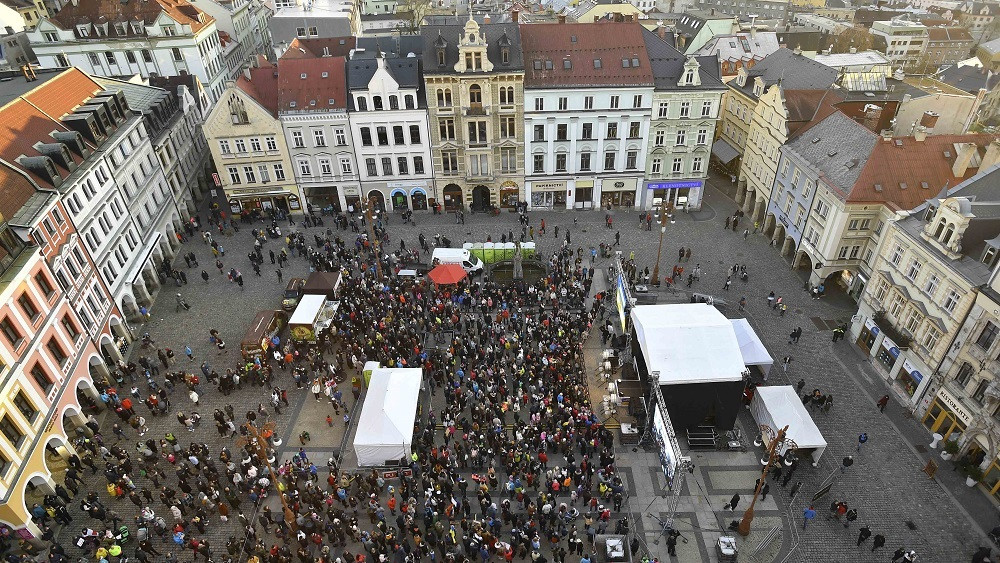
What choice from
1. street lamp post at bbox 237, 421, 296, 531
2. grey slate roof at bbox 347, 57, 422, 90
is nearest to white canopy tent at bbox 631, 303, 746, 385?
street lamp post at bbox 237, 421, 296, 531

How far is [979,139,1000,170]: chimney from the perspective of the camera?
3778 cm

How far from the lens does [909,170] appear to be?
135 feet

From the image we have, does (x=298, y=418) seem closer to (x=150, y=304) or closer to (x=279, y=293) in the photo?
(x=279, y=293)

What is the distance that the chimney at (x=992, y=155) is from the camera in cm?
3778

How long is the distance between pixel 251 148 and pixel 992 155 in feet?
190

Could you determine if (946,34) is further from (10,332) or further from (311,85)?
(10,332)

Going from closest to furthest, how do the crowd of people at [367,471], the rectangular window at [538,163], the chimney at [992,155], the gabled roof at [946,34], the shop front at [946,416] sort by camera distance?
the crowd of people at [367,471] → the shop front at [946,416] → the chimney at [992,155] → the rectangular window at [538,163] → the gabled roof at [946,34]

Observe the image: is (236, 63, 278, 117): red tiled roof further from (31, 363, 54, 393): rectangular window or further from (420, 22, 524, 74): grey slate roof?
(31, 363, 54, 393): rectangular window

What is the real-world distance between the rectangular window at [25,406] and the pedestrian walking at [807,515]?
38.8 meters

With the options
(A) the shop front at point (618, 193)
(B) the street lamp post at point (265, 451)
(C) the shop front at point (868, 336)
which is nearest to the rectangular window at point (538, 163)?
(A) the shop front at point (618, 193)

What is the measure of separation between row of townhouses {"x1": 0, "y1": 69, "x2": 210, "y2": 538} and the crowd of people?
2.03m

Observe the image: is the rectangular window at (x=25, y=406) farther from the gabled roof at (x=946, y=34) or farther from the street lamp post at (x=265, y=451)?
the gabled roof at (x=946, y=34)

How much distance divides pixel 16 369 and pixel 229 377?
1042 centimetres

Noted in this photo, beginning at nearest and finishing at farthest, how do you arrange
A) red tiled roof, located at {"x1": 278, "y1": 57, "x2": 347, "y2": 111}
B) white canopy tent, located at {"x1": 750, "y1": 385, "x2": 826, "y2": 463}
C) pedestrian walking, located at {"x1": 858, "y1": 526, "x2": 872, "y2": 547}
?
pedestrian walking, located at {"x1": 858, "y1": 526, "x2": 872, "y2": 547} → white canopy tent, located at {"x1": 750, "y1": 385, "x2": 826, "y2": 463} → red tiled roof, located at {"x1": 278, "y1": 57, "x2": 347, "y2": 111}
